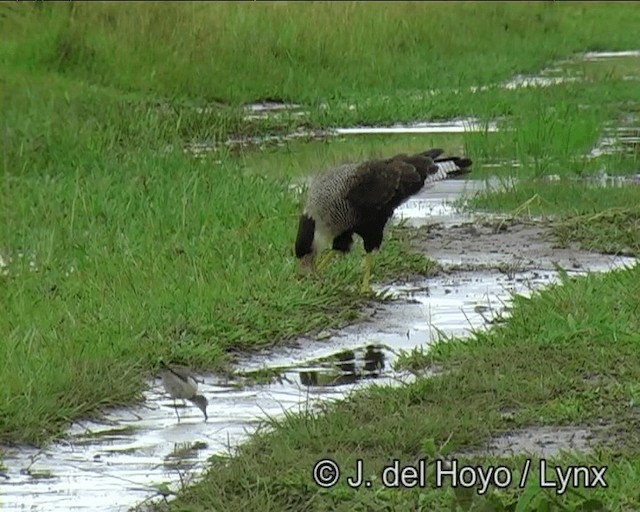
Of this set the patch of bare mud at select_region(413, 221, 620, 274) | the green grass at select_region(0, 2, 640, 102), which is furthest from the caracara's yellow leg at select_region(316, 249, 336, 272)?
the green grass at select_region(0, 2, 640, 102)

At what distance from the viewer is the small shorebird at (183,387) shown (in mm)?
5254

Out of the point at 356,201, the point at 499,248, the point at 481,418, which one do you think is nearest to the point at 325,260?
the point at 356,201

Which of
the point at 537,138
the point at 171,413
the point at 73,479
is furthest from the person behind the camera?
the point at 537,138

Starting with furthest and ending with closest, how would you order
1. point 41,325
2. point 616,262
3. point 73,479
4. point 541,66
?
1. point 541,66
2. point 616,262
3. point 41,325
4. point 73,479

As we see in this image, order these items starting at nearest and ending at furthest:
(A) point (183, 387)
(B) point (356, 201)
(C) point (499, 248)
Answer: (A) point (183, 387) → (B) point (356, 201) → (C) point (499, 248)

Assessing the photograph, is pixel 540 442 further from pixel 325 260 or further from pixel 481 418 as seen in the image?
pixel 325 260

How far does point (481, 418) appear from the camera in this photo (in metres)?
4.84

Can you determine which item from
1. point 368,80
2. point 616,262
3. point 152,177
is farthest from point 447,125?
point 616,262

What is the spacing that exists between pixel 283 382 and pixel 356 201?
6.67ft

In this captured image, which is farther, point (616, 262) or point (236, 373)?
point (616, 262)

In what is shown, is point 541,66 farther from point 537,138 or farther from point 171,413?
point 171,413

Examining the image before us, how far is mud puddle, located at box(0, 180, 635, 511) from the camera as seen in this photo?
4609 mm

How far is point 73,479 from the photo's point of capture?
4656 millimetres

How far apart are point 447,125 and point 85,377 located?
327 inches
